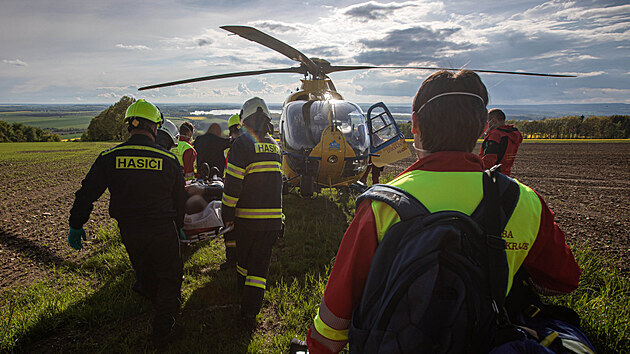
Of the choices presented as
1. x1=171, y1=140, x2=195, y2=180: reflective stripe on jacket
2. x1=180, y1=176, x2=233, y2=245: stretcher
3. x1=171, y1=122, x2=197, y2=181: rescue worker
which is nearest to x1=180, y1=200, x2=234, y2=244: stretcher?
x1=180, y1=176, x2=233, y2=245: stretcher

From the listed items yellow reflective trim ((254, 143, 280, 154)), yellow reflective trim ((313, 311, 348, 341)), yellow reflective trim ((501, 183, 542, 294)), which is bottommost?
yellow reflective trim ((313, 311, 348, 341))

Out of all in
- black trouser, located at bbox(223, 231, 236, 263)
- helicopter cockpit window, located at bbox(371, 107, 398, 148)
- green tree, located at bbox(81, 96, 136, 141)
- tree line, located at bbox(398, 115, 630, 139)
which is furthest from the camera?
green tree, located at bbox(81, 96, 136, 141)

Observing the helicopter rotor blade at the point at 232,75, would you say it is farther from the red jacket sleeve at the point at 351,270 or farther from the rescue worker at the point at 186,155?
the red jacket sleeve at the point at 351,270

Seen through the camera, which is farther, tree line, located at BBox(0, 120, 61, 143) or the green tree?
tree line, located at BBox(0, 120, 61, 143)

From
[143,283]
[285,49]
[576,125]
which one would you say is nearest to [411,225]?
[143,283]

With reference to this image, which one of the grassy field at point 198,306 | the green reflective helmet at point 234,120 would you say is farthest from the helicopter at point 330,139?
the grassy field at point 198,306

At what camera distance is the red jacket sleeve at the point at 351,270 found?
47.3 inches

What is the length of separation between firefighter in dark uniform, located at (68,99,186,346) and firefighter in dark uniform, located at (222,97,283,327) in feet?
1.78

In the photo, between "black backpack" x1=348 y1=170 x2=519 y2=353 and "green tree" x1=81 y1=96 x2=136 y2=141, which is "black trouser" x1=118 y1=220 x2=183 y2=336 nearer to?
"black backpack" x1=348 y1=170 x2=519 y2=353

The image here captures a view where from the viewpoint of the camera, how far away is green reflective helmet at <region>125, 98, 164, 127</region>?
9.81ft

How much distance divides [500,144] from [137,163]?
526 cm

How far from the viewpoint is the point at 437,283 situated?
1.05m

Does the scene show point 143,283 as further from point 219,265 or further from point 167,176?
point 219,265

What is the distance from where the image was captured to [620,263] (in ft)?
15.1
